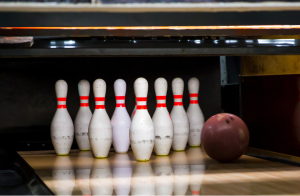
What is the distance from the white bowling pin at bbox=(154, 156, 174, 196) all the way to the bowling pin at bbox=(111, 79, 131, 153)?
0.92 feet

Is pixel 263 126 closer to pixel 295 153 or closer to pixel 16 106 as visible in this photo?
pixel 295 153

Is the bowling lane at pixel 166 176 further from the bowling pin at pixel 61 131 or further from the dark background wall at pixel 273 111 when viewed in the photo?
the dark background wall at pixel 273 111

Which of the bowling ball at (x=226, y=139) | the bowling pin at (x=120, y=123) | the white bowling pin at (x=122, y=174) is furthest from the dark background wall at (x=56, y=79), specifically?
the bowling ball at (x=226, y=139)

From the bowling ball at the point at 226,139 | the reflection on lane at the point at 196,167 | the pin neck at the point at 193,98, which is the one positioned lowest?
the reflection on lane at the point at 196,167

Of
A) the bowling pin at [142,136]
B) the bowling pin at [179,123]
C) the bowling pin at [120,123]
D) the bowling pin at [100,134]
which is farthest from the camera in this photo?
the bowling pin at [179,123]

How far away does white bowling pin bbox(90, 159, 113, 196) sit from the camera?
1.21m

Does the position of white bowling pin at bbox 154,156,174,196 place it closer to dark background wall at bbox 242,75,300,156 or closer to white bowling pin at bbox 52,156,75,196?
white bowling pin at bbox 52,156,75,196

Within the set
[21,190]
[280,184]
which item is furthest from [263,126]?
[21,190]

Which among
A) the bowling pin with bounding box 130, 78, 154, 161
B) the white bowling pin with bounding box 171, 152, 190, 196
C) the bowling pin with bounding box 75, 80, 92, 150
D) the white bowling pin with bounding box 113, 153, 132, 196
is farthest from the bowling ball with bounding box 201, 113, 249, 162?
the bowling pin with bounding box 75, 80, 92, 150

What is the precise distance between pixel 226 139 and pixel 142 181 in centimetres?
54

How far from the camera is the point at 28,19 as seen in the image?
36.8 inches

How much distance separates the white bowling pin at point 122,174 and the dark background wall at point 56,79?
1.99ft

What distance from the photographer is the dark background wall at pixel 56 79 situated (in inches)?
96.6

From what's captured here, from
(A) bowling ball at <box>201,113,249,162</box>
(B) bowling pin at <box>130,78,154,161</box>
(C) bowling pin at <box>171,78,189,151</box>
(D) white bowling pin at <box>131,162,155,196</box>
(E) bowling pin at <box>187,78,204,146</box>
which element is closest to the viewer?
(D) white bowling pin at <box>131,162,155,196</box>
